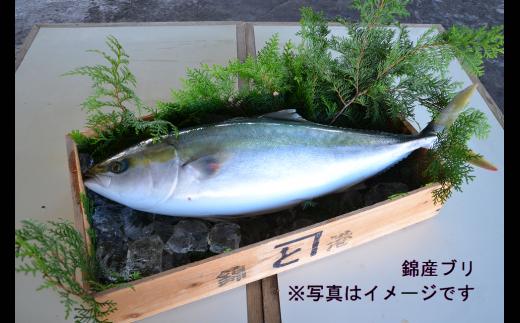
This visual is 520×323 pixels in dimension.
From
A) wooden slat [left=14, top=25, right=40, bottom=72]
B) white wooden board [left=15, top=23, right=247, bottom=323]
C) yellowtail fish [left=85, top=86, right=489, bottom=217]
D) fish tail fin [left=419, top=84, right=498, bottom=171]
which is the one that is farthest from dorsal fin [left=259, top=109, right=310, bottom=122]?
wooden slat [left=14, top=25, right=40, bottom=72]

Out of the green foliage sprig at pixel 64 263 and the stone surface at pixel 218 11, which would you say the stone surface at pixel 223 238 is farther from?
the stone surface at pixel 218 11

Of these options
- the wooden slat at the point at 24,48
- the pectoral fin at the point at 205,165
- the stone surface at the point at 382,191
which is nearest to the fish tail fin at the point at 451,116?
the stone surface at the point at 382,191

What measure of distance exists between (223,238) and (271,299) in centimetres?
20

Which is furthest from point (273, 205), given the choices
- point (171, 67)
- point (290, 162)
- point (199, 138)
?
point (171, 67)

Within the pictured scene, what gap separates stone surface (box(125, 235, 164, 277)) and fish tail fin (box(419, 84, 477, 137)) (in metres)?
0.64

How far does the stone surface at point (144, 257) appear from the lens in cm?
87

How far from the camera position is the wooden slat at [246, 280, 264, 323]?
0.97 meters

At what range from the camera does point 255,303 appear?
999mm

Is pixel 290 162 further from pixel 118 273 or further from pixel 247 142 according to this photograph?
pixel 118 273

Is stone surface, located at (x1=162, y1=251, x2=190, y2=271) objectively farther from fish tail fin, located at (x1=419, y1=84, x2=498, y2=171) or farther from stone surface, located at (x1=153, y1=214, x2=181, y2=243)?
fish tail fin, located at (x1=419, y1=84, x2=498, y2=171)

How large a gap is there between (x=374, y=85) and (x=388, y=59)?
67mm

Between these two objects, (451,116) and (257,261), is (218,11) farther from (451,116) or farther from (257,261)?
(257,261)

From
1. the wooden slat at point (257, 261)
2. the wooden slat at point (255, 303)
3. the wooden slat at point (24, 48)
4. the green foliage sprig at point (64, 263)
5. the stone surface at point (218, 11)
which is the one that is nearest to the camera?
the green foliage sprig at point (64, 263)

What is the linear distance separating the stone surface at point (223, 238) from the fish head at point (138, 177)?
0.12 meters
